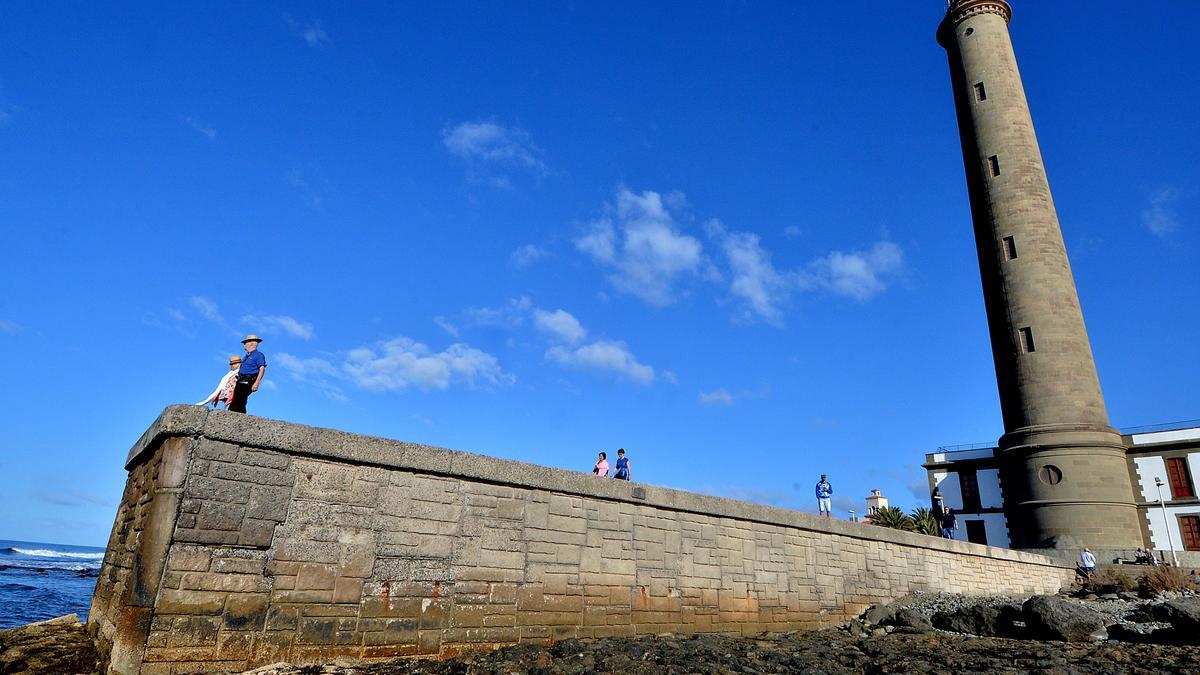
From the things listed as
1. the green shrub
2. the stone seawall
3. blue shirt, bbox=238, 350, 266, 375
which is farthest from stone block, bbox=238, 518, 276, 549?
the green shrub

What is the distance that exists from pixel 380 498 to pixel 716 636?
4892 millimetres

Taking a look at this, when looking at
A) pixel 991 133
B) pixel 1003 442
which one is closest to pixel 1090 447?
pixel 1003 442

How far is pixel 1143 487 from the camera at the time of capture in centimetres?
2881

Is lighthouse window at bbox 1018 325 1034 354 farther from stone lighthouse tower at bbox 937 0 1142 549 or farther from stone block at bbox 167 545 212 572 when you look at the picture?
stone block at bbox 167 545 212 572

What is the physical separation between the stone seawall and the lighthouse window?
18.6m

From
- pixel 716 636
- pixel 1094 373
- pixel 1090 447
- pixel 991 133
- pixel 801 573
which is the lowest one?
pixel 716 636

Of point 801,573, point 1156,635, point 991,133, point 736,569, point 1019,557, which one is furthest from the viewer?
point 991,133

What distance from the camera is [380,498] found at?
20.2 feet

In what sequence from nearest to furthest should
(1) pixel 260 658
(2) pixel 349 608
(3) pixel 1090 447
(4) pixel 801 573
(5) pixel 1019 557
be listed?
1. (1) pixel 260 658
2. (2) pixel 349 608
3. (4) pixel 801 573
4. (5) pixel 1019 557
5. (3) pixel 1090 447

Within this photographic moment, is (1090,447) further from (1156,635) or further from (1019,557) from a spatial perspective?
(1156,635)

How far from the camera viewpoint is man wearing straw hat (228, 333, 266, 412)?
677 cm

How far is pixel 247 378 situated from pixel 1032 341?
24425mm

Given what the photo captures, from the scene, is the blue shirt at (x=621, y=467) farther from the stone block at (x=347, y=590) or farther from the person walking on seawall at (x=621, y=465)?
the stone block at (x=347, y=590)

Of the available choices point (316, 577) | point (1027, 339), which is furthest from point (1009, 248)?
point (316, 577)
